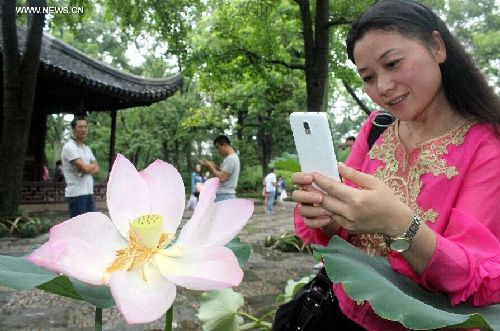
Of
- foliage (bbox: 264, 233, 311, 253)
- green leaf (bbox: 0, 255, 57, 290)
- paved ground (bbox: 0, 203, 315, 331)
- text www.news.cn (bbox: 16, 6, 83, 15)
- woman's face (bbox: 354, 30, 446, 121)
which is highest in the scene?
text www.news.cn (bbox: 16, 6, 83, 15)

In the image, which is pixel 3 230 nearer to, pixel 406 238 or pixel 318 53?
pixel 318 53

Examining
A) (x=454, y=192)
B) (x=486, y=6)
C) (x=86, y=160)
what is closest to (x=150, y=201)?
(x=454, y=192)

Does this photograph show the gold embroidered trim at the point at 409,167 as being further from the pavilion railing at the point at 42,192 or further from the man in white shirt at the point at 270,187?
the man in white shirt at the point at 270,187

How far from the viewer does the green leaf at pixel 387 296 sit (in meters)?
0.47

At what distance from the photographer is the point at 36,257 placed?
354 mm

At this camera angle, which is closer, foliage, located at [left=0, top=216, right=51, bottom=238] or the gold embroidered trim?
the gold embroidered trim

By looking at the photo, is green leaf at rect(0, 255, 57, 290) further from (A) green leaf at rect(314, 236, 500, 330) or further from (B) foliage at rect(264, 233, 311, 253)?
(B) foliage at rect(264, 233, 311, 253)

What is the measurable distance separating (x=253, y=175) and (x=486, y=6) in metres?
10.3

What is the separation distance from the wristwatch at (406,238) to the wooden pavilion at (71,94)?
8033 millimetres

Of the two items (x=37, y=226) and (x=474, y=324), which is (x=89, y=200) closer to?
(x=37, y=226)

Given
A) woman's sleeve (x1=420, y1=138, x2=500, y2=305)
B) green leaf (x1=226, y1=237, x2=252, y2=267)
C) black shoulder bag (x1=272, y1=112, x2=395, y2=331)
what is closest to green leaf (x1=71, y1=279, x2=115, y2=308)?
green leaf (x1=226, y1=237, x2=252, y2=267)

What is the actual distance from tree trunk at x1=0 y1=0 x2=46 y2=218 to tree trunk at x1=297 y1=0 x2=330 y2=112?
3.30 meters

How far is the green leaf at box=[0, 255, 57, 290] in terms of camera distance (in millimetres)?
406

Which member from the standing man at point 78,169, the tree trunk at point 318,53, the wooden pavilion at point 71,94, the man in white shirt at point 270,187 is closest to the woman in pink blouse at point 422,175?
the standing man at point 78,169
